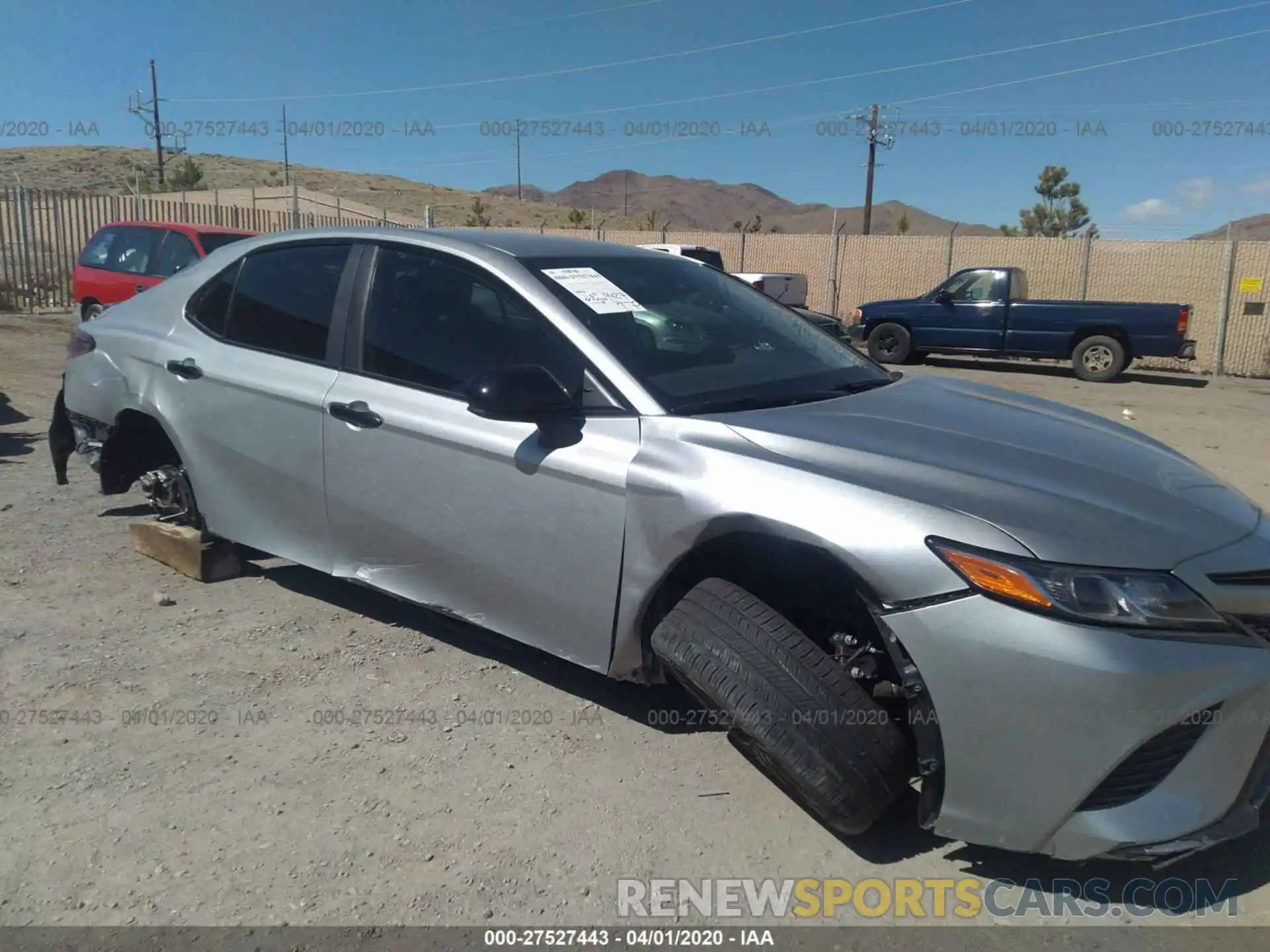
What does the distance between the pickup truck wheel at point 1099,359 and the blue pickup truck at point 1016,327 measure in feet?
0.04

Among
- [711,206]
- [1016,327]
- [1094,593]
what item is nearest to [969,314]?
[1016,327]

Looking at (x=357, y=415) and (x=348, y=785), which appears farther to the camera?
(x=357, y=415)

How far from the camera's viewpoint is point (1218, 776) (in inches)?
96.4

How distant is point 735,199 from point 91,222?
466ft

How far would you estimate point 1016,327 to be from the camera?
17.3 metres

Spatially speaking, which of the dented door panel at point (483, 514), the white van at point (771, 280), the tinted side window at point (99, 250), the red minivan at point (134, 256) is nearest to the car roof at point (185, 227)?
the red minivan at point (134, 256)

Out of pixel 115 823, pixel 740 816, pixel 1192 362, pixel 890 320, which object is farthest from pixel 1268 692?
pixel 1192 362

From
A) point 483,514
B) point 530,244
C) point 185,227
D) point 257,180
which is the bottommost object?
point 483,514

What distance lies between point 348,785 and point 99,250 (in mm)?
12701

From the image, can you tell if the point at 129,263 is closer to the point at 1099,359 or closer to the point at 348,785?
the point at 348,785

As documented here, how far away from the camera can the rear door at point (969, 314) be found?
57.3 ft

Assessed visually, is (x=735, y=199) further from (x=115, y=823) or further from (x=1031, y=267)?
(x=115, y=823)

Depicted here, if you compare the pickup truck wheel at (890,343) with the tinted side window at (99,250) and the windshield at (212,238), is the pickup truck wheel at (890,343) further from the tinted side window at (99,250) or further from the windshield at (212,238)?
the tinted side window at (99,250)

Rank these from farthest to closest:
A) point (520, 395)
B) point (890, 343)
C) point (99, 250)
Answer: point (890, 343) < point (99, 250) < point (520, 395)
